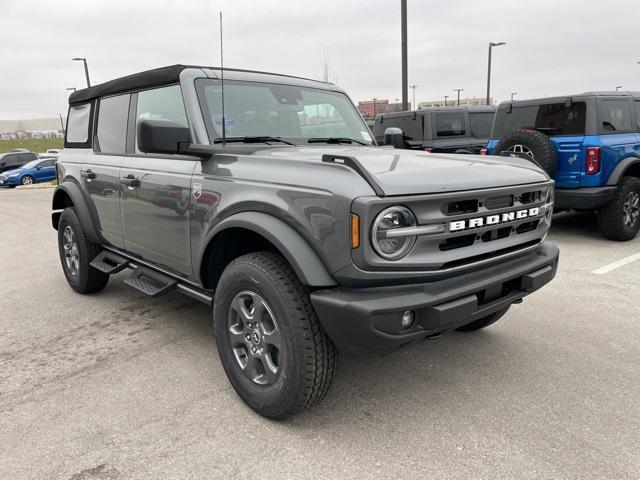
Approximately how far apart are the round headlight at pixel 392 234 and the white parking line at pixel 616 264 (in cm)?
408

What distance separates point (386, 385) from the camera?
10.0 feet

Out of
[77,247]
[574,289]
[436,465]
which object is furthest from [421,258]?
[77,247]

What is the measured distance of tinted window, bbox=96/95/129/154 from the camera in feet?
13.5

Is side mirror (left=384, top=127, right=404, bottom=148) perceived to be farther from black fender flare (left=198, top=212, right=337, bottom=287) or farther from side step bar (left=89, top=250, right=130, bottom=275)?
side step bar (left=89, top=250, right=130, bottom=275)

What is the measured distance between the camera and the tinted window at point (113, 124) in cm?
410

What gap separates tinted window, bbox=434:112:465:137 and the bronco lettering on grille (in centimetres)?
838

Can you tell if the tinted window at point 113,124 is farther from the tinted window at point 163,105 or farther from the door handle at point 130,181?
the door handle at point 130,181

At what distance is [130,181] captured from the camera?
371 centimetres

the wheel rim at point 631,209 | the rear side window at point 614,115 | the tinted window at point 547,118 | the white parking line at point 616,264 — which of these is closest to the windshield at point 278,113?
the white parking line at point 616,264

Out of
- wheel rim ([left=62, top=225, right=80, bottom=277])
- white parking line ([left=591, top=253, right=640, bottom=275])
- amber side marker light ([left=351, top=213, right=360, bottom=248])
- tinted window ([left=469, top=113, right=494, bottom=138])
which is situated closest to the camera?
amber side marker light ([left=351, top=213, right=360, bottom=248])

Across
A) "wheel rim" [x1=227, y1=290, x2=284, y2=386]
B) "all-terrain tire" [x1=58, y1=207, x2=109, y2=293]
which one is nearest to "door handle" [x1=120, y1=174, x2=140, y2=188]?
"all-terrain tire" [x1=58, y1=207, x2=109, y2=293]

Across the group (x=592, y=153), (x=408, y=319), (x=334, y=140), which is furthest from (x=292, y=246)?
(x=592, y=153)

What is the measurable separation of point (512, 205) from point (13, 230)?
9.48m

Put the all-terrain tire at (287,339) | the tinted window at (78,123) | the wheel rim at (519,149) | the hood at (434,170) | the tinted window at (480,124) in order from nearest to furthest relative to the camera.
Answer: the hood at (434,170)
the all-terrain tire at (287,339)
the tinted window at (78,123)
the wheel rim at (519,149)
the tinted window at (480,124)
